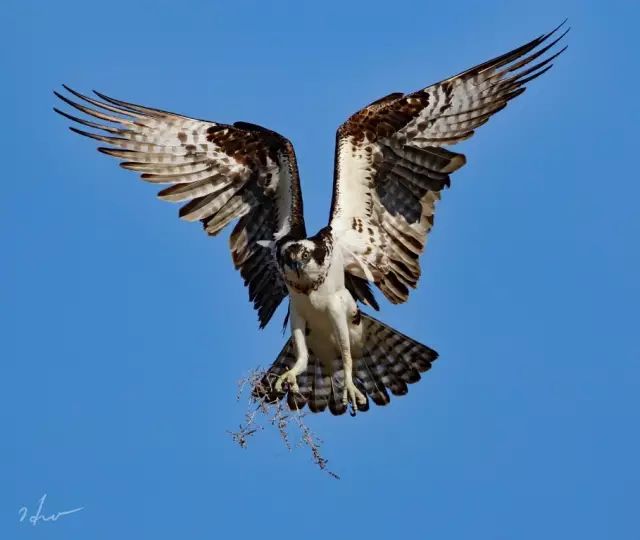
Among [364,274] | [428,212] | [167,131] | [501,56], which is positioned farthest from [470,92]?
[167,131]

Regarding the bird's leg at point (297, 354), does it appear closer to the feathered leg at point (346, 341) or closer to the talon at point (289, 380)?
the talon at point (289, 380)

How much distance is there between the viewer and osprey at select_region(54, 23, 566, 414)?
1092cm

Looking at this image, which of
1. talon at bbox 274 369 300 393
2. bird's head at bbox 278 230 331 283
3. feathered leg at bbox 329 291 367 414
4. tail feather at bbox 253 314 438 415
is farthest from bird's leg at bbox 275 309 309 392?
tail feather at bbox 253 314 438 415

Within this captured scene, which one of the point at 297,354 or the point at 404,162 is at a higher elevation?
the point at 404,162

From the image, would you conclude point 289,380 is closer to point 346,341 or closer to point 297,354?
point 297,354

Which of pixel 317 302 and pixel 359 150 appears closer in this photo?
pixel 317 302

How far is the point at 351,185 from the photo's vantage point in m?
10.9

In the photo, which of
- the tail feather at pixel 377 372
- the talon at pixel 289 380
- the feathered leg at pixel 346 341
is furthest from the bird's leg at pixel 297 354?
the tail feather at pixel 377 372

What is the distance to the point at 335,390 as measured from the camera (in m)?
11.1

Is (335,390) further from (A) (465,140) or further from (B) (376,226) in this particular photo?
(A) (465,140)

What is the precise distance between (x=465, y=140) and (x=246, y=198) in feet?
6.54

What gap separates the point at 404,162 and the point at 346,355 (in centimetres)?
182

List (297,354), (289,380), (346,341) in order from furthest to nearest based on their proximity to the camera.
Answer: (346,341) → (297,354) → (289,380)

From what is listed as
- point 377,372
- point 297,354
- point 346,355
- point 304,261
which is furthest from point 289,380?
point 377,372
